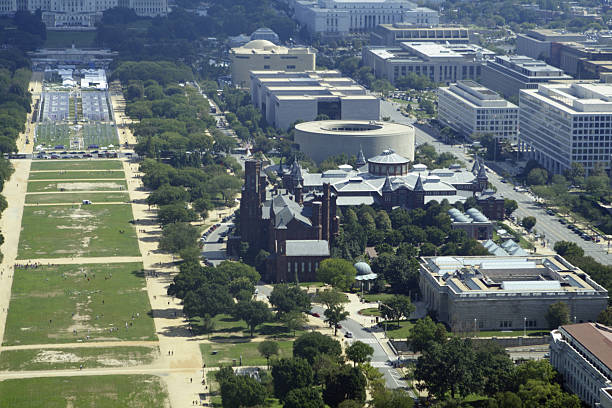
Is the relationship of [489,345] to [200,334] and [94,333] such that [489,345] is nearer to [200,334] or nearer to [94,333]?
[200,334]

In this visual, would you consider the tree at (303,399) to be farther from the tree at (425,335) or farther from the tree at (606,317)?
the tree at (606,317)

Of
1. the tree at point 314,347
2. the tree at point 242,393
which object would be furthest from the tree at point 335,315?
the tree at point 242,393

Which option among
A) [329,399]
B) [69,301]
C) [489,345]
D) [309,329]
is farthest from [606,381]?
[69,301]

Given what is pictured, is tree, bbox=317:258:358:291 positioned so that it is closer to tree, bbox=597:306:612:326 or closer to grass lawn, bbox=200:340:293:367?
grass lawn, bbox=200:340:293:367

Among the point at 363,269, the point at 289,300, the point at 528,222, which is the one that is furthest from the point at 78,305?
the point at 528,222

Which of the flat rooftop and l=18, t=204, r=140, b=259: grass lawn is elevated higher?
the flat rooftop

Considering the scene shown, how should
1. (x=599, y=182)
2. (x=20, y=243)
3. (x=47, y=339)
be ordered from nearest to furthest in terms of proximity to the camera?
(x=47, y=339)
(x=20, y=243)
(x=599, y=182)

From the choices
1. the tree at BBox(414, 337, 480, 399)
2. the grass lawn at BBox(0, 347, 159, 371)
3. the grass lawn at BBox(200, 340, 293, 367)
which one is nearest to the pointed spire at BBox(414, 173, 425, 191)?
the grass lawn at BBox(200, 340, 293, 367)
